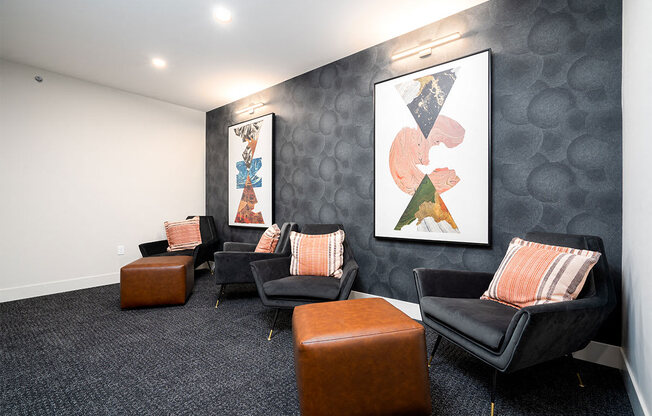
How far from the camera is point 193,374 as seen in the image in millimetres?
1855

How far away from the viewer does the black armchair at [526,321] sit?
4.34 feet

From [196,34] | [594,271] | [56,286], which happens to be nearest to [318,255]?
[594,271]

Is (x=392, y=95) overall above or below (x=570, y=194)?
above

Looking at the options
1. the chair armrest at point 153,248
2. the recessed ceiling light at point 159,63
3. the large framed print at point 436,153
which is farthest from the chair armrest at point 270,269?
the recessed ceiling light at point 159,63

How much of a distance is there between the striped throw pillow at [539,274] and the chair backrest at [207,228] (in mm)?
3932

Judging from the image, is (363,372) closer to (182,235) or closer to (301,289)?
(301,289)

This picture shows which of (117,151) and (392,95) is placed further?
(117,151)

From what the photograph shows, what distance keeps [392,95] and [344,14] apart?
82 cm

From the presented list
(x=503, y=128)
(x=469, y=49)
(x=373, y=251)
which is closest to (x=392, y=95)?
(x=469, y=49)

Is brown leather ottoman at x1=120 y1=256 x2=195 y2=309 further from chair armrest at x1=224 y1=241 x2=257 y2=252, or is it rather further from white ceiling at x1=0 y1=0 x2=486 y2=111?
white ceiling at x1=0 y1=0 x2=486 y2=111

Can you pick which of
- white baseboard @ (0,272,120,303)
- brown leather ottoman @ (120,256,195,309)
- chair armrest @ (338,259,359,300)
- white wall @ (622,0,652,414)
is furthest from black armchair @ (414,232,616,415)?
white baseboard @ (0,272,120,303)

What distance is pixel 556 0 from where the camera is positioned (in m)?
2.08

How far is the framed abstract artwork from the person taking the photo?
162 inches

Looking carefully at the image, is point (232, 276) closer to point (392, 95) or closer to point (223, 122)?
point (392, 95)
